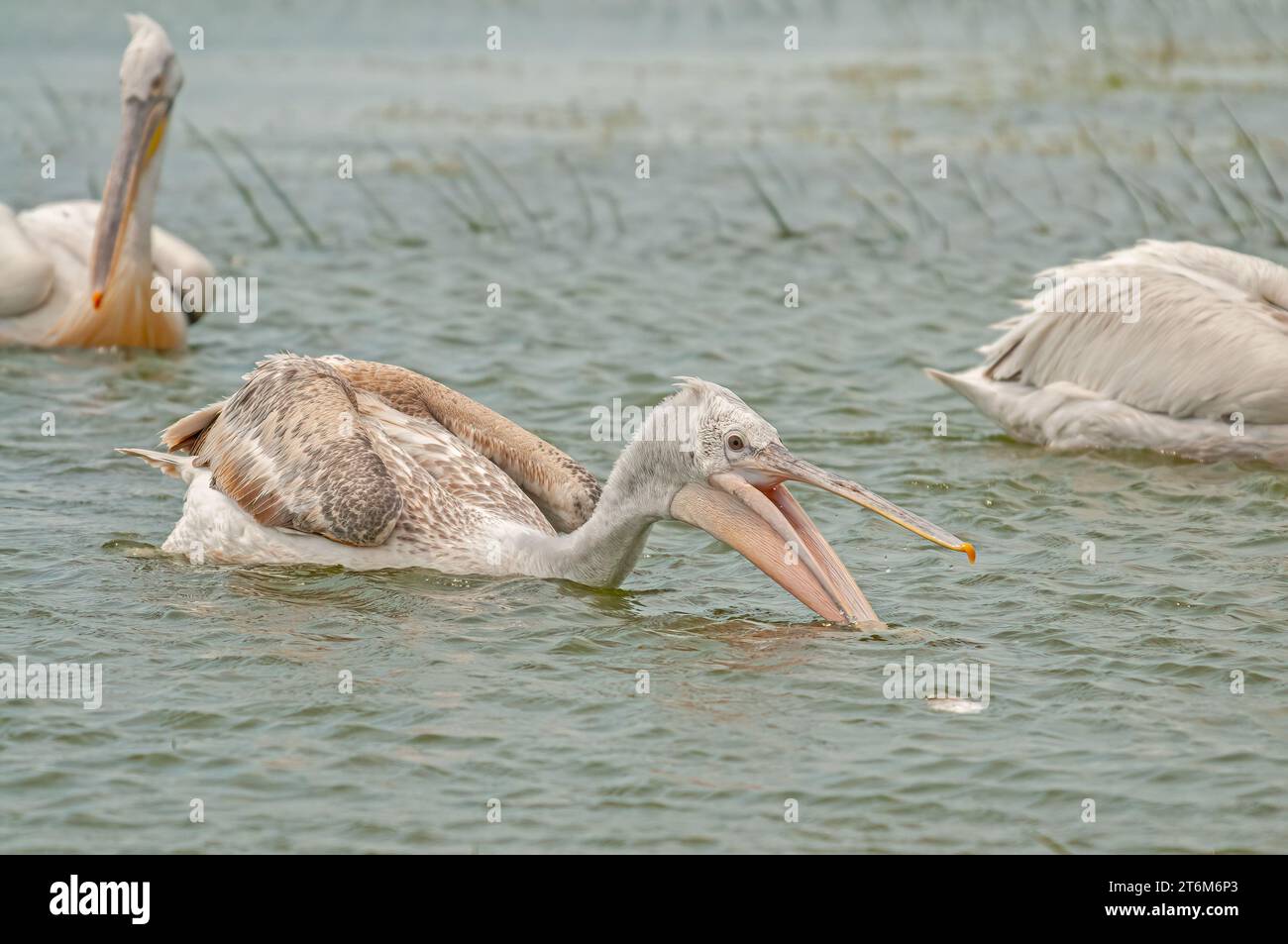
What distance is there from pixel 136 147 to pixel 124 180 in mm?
192

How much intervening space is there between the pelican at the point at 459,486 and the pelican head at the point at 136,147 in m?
2.64

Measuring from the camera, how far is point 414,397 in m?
6.84

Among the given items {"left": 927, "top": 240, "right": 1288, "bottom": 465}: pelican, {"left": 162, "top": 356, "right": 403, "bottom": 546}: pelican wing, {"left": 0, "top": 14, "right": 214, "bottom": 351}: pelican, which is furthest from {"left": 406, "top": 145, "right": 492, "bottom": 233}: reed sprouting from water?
{"left": 162, "top": 356, "right": 403, "bottom": 546}: pelican wing

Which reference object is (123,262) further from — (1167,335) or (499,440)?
(1167,335)

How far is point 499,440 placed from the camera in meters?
6.76

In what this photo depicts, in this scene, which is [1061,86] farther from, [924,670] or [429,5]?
[924,670]

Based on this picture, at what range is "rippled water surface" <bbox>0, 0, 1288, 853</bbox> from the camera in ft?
15.0

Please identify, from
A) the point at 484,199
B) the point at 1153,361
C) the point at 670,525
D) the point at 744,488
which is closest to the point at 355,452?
the point at 744,488

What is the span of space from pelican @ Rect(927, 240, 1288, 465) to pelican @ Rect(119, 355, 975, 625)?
2347 mm

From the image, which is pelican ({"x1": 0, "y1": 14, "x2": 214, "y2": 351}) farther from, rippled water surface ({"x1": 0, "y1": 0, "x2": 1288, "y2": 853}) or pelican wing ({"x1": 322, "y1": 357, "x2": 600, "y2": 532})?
pelican wing ({"x1": 322, "y1": 357, "x2": 600, "y2": 532})

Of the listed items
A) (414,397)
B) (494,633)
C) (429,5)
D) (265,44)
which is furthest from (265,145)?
(494,633)
